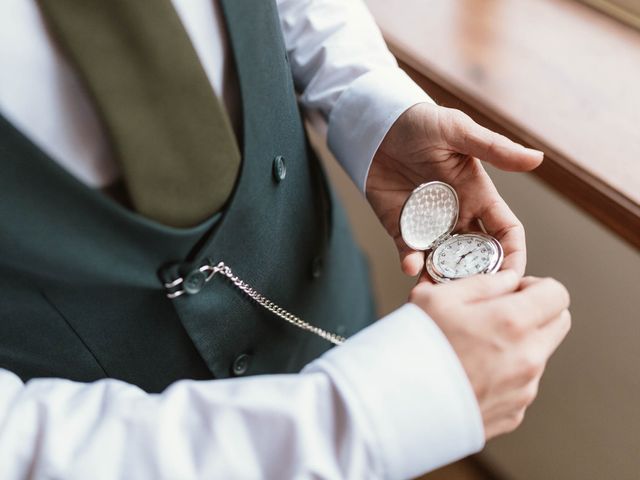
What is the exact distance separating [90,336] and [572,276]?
0.52 meters

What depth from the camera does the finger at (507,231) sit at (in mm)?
450

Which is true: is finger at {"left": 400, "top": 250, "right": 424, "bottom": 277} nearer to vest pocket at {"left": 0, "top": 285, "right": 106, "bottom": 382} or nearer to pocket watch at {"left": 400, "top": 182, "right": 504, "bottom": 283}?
pocket watch at {"left": 400, "top": 182, "right": 504, "bottom": 283}

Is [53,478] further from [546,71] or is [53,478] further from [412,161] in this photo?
[546,71]

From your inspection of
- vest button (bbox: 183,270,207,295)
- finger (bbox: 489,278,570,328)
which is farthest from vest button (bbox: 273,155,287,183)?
finger (bbox: 489,278,570,328)

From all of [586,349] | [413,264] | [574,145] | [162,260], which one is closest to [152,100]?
[162,260]

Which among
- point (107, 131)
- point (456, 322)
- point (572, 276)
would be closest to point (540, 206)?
point (572, 276)

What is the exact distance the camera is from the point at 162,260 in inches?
17.4

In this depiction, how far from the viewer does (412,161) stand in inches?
20.5

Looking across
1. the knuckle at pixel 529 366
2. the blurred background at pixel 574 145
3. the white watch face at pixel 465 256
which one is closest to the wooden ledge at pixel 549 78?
the blurred background at pixel 574 145

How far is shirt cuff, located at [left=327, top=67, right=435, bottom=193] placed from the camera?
52 cm

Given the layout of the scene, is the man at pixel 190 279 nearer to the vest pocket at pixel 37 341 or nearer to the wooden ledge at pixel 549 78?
the vest pocket at pixel 37 341

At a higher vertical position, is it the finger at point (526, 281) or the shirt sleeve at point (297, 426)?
the shirt sleeve at point (297, 426)

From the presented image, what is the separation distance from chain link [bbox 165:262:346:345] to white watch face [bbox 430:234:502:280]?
0.16 metres

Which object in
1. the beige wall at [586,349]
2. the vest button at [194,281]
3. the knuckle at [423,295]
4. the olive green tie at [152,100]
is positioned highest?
the olive green tie at [152,100]
